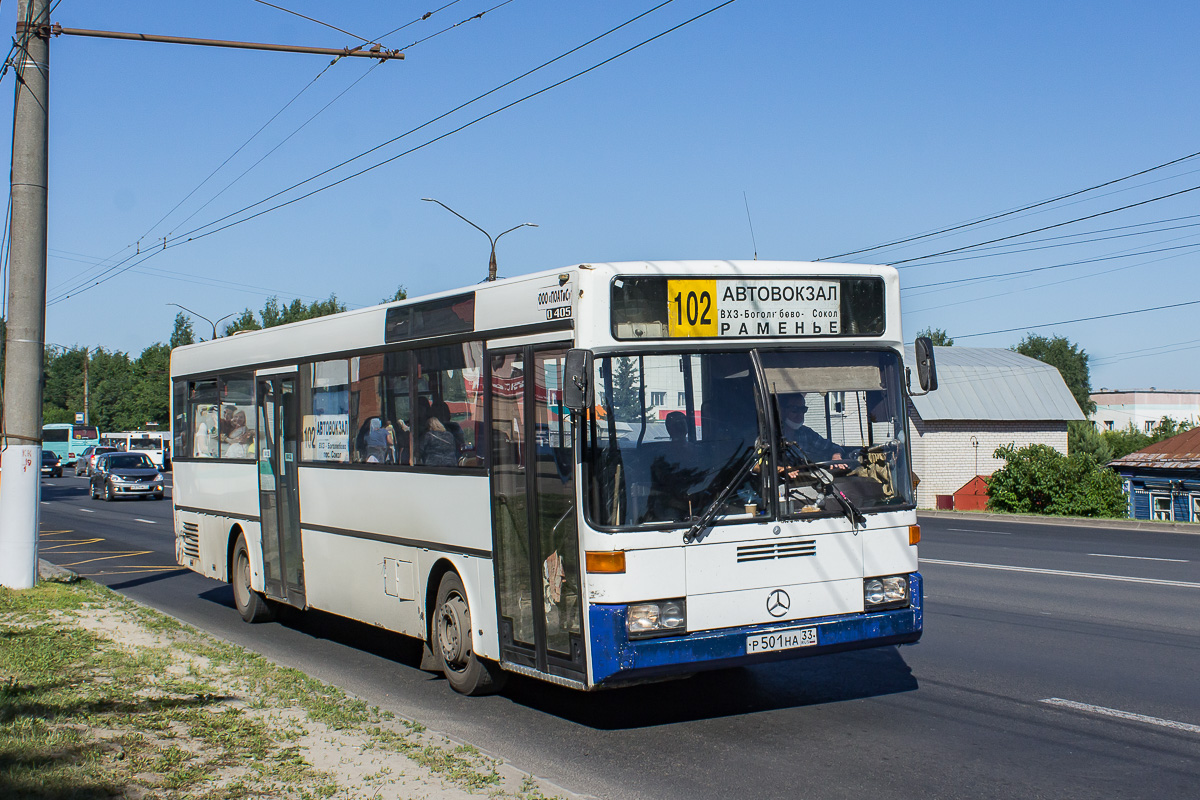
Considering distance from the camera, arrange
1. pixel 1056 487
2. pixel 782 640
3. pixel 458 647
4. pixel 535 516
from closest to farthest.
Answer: pixel 782 640 < pixel 535 516 < pixel 458 647 < pixel 1056 487

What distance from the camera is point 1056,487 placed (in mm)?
36594

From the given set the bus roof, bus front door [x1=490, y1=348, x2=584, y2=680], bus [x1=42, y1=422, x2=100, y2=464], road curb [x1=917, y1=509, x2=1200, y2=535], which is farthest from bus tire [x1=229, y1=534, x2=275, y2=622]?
bus [x1=42, y1=422, x2=100, y2=464]

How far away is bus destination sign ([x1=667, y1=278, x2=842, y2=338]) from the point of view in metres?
7.00

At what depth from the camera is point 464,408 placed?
8.27 meters

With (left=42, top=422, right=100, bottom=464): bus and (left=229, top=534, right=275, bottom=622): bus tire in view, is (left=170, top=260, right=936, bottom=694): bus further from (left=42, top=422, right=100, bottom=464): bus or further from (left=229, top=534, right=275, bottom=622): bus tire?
(left=42, top=422, right=100, bottom=464): bus

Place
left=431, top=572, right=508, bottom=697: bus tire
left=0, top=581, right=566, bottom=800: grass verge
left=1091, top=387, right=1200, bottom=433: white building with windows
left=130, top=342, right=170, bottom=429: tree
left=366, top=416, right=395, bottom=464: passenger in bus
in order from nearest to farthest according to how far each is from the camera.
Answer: left=0, top=581, right=566, bottom=800: grass verge
left=431, top=572, right=508, bottom=697: bus tire
left=366, top=416, right=395, bottom=464: passenger in bus
left=130, top=342, right=170, bottom=429: tree
left=1091, top=387, right=1200, bottom=433: white building with windows

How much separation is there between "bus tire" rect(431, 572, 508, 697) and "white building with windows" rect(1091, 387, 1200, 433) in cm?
11911

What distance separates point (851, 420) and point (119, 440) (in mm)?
83180

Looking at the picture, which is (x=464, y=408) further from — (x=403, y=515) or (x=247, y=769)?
(x=247, y=769)

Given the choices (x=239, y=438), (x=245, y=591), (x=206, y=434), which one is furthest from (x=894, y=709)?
(x=206, y=434)

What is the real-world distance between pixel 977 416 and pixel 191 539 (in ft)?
144

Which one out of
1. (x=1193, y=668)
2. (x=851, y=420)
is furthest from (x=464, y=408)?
(x=1193, y=668)

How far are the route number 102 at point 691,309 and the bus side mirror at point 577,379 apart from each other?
0.68m

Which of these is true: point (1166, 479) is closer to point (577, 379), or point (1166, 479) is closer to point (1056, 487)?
point (1056, 487)
